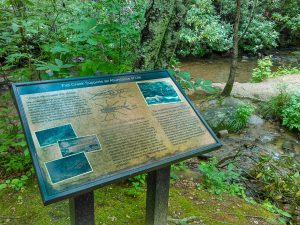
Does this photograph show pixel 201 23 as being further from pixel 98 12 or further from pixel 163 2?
pixel 163 2

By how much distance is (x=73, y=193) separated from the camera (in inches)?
58.9

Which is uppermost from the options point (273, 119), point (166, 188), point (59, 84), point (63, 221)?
point (59, 84)

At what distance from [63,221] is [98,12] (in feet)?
8.52

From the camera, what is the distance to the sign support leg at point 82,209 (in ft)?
5.83

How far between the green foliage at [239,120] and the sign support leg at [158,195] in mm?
4222

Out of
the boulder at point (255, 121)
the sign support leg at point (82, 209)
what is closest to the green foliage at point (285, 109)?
the boulder at point (255, 121)

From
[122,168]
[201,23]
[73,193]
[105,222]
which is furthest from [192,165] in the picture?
[201,23]

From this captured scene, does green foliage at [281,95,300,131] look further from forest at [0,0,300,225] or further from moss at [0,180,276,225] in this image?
moss at [0,180,276,225]

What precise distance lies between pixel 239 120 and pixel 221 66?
19.6ft

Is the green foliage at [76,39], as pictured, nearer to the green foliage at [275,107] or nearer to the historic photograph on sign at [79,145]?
the historic photograph on sign at [79,145]

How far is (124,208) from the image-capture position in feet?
9.26

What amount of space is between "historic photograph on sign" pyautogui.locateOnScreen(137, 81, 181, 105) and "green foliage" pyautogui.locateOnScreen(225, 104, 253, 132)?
4.26 meters

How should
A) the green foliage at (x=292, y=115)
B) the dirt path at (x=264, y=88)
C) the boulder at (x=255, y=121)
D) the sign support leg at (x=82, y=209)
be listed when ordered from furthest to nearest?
the dirt path at (x=264, y=88) < the boulder at (x=255, y=121) < the green foliage at (x=292, y=115) < the sign support leg at (x=82, y=209)

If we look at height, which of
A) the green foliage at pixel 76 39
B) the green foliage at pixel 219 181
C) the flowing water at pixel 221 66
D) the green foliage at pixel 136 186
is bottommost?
the flowing water at pixel 221 66
